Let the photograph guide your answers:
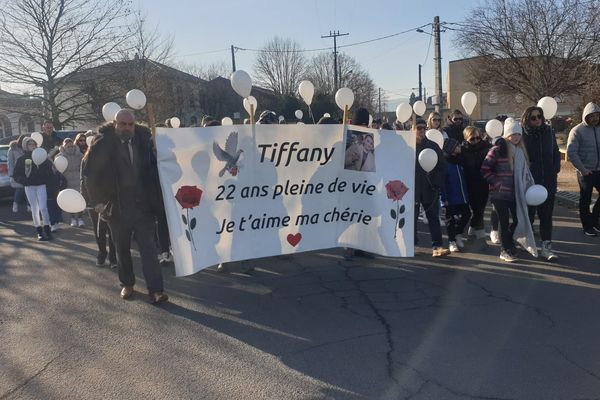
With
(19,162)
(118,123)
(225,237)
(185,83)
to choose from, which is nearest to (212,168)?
(225,237)


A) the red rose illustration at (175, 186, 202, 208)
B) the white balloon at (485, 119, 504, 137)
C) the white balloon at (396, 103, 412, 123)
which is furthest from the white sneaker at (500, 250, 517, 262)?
the red rose illustration at (175, 186, 202, 208)

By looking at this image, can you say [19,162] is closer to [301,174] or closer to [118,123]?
[118,123]

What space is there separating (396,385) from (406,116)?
4.84m

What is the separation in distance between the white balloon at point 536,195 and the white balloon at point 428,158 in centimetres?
114

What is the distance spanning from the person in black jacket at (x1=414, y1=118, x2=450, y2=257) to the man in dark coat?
3355 millimetres

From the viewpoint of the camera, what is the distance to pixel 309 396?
3.40 m

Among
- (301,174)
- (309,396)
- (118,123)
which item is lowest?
(309,396)

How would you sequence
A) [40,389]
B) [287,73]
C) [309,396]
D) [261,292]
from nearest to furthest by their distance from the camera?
[309,396] < [40,389] < [261,292] < [287,73]

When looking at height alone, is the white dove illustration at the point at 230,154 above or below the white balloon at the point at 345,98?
below

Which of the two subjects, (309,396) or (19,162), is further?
(19,162)

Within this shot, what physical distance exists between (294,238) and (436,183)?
2324mm

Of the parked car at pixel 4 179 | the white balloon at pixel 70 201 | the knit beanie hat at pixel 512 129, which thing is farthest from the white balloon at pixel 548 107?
the parked car at pixel 4 179

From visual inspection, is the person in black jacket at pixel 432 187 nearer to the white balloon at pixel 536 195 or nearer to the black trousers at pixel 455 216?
the black trousers at pixel 455 216

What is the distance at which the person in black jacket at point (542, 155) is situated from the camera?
6500 millimetres
